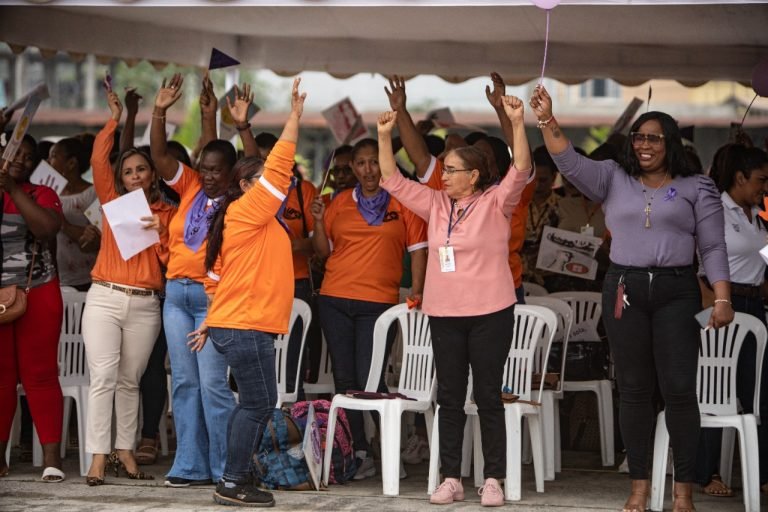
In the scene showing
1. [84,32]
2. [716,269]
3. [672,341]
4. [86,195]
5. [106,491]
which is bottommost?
[106,491]

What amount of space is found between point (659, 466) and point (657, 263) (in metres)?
1.13

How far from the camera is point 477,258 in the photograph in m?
5.86

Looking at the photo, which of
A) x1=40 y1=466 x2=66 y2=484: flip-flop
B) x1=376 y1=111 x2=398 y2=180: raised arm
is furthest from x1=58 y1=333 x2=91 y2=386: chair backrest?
x1=376 y1=111 x2=398 y2=180: raised arm

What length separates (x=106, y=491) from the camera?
629 cm

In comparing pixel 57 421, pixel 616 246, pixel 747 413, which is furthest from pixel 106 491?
pixel 747 413

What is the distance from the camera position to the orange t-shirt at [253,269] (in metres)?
5.59

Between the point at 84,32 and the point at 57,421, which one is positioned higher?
the point at 84,32

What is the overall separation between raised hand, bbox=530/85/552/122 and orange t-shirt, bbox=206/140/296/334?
1131 mm

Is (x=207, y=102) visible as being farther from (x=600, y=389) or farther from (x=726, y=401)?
(x=726, y=401)

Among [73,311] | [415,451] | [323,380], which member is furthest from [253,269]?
[415,451]

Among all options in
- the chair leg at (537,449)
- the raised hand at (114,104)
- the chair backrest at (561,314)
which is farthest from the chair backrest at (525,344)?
the raised hand at (114,104)

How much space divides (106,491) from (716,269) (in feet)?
10.9

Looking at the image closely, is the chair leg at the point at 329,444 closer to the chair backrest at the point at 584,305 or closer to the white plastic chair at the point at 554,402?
the white plastic chair at the point at 554,402

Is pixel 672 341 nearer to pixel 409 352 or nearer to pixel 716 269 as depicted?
pixel 716 269
